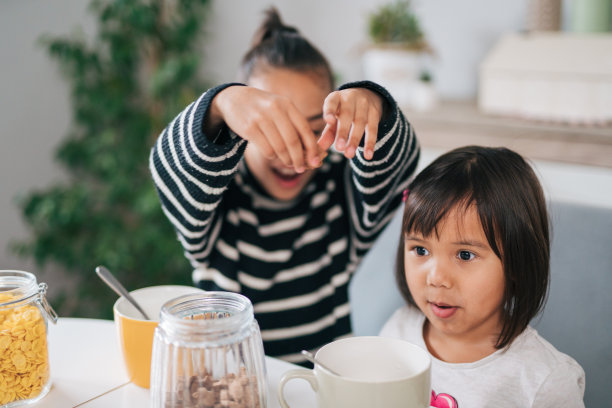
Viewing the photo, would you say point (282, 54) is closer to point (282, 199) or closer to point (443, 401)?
point (282, 199)

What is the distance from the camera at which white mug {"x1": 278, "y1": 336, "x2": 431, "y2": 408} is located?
50cm

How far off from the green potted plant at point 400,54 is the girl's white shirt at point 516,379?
39.7 inches

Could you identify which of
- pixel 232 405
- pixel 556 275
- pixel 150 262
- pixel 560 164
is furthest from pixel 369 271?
pixel 150 262

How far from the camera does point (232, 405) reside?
0.53m

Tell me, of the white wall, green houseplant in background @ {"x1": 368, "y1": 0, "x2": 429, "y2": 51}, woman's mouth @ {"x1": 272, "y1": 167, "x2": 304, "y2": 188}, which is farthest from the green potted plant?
woman's mouth @ {"x1": 272, "y1": 167, "x2": 304, "y2": 188}

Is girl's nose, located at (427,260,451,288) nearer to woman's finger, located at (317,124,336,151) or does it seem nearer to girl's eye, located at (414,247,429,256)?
girl's eye, located at (414,247,429,256)

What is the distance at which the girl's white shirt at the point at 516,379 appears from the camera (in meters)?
0.71

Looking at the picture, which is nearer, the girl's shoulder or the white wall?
the girl's shoulder

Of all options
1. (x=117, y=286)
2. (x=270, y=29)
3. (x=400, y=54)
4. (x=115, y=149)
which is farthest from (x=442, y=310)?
(x=115, y=149)

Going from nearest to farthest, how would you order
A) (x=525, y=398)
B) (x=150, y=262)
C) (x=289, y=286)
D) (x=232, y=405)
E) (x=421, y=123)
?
(x=232, y=405), (x=525, y=398), (x=289, y=286), (x=421, y=123), (x=150, y=262)

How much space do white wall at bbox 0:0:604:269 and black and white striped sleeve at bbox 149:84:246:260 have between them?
43.7 inches

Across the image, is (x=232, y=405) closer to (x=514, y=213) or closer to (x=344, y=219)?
(x=514, y=213)

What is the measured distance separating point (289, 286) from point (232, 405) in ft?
1.75

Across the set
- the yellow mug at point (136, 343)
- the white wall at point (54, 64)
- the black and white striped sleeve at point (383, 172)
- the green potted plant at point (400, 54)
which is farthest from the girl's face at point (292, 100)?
the white wall at point (54, 64)
